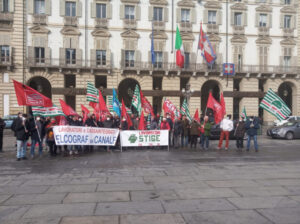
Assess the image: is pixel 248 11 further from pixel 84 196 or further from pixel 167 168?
pixel 84 196

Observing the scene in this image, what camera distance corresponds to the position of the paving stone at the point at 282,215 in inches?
164

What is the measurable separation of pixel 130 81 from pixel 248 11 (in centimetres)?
1675

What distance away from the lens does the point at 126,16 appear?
29.0 m

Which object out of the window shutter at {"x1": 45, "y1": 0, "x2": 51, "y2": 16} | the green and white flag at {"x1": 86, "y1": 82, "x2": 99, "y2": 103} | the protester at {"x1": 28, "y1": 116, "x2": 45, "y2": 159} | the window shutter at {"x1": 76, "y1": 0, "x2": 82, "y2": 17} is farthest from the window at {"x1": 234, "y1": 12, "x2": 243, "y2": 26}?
the protester at {"x1": 28, "y1": 116, "x2": 45, "y2": 159}

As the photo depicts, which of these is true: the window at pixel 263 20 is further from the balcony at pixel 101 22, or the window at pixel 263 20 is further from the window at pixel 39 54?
the window at pixel 39 54

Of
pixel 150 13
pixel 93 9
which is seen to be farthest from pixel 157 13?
pixel 93 9

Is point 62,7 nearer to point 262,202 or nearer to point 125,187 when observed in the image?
point 125,187

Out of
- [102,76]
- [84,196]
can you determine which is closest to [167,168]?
[84,196]

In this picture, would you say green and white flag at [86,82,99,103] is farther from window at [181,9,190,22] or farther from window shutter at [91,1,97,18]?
window at [181,9,190,22]

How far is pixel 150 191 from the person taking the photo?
5.84 metres

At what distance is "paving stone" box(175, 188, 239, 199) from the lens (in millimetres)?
5477

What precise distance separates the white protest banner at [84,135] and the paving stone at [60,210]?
602cm

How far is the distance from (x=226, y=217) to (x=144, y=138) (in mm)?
8061

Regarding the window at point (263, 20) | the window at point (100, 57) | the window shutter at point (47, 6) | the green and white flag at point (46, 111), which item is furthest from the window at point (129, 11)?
the green and white flag at point (46, 111)
